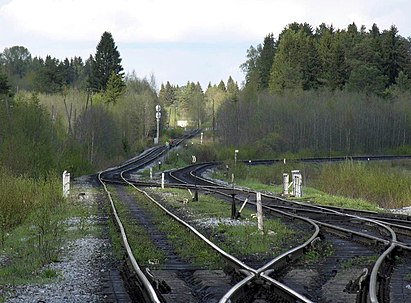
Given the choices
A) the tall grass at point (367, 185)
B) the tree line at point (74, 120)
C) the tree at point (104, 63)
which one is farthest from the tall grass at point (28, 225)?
the tree at point (104, 63)

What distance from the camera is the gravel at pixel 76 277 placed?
405 inches

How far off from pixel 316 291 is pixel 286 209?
15.0 meters

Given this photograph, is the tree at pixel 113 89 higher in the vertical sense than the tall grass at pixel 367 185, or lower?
higher

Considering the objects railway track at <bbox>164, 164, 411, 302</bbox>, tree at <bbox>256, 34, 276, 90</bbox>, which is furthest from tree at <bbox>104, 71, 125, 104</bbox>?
railway track at <bbox>164, 164, 411, 302</bbox>

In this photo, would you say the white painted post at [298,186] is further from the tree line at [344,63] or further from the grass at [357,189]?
the tree line at [344,63]

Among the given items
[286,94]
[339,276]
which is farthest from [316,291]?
[286,94]

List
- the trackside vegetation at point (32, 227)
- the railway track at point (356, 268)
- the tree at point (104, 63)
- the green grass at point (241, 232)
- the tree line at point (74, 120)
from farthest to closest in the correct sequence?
the tree at point (104, 63)
the tree line at point (74, 120)
the green grass at point (241, 232)
the trackside vegetation at point (32, 227)
the railway track at point (356, 268)

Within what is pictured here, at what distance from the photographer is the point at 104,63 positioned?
12762 centimetres

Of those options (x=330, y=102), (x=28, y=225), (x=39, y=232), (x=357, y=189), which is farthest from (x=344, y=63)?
(x=39, y=232)

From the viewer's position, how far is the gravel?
10289 millimetres

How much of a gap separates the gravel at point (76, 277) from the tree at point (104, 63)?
4407 inches

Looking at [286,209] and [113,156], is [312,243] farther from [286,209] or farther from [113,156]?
[113,156]

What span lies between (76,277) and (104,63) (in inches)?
4644

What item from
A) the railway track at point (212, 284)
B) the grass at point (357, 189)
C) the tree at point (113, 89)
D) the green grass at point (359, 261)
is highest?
the tree at point (113, 89)
